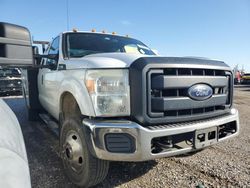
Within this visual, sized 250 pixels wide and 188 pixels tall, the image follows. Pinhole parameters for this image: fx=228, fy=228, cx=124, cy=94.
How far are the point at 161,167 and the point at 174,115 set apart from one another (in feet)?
3.81

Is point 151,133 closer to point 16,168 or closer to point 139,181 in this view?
point 139,181

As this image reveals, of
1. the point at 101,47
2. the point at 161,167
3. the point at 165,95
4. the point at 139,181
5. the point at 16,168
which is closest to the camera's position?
the point at 16,168

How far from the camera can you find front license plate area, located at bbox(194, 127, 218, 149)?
233cm

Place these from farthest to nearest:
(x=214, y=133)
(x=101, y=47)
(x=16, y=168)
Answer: (x=101, y=47) → (x=214, y=133) → (x=16, y=168)

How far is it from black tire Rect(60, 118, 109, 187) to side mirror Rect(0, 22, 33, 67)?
1097 mm

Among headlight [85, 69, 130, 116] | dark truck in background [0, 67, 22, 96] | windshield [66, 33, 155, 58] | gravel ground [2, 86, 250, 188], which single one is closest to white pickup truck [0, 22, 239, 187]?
headlight [85, 69, 130, 116]

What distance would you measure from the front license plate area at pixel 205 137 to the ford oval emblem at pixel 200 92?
346mm

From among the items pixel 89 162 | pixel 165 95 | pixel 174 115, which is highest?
pixel 165 95

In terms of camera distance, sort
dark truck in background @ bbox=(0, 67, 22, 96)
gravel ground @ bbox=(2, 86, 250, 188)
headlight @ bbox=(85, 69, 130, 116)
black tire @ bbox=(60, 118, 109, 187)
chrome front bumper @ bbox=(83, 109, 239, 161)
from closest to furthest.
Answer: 1. chrome front bumper @ bbox=(83, 109, 239, 161)
2. headlight @ bbox=(85, 69, 130, 116)
3. black tire @ bbox=(60, 118, 109, 187)
4. gravel ground @ bbox=(2, 86, 250, 188)
5. dark truck in background @ bbox=(0, 67, 22, 96)

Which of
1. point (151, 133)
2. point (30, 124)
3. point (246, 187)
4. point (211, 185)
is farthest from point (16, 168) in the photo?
point (30, 124)

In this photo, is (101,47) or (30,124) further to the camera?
(30,124)

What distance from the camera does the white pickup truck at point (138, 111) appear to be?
2096 millimetres

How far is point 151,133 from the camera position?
2.06 m

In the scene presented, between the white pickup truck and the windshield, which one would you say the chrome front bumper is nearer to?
the white pickup truck
